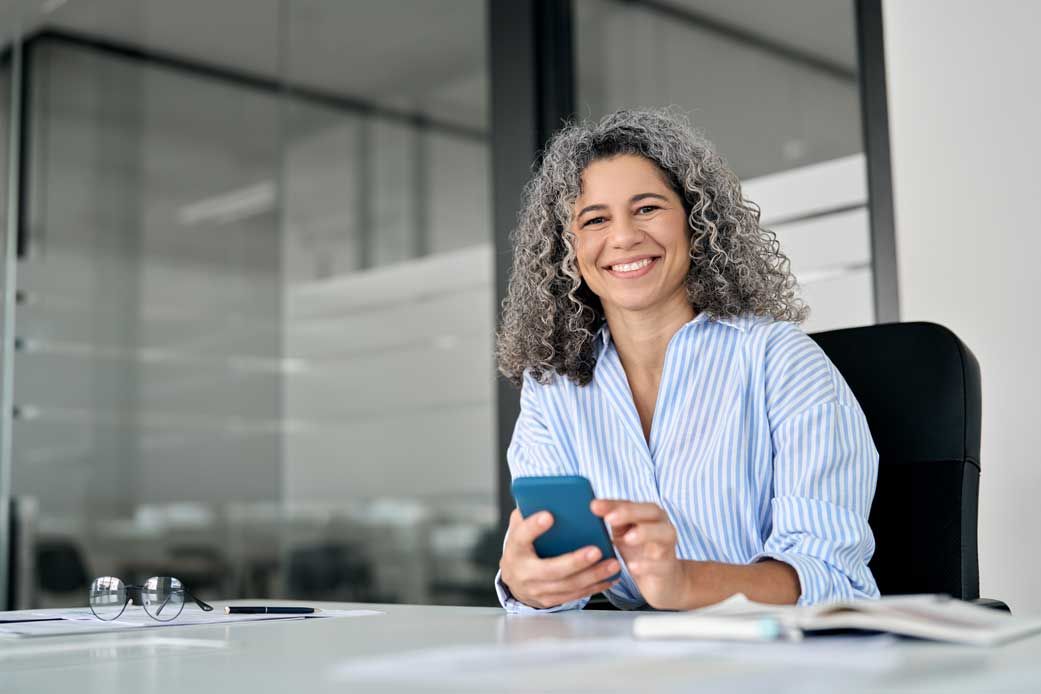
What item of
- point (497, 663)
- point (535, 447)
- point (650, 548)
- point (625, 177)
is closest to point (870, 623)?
point (497, 663)

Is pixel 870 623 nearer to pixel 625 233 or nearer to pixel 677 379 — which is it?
pixel 677 379

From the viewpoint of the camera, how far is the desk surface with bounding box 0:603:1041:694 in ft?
2.53

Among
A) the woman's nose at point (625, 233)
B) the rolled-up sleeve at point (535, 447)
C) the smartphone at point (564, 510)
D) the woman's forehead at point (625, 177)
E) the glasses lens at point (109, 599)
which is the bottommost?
the glasses lens at point (109, 599)

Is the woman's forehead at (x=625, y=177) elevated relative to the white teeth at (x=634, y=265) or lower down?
elevated

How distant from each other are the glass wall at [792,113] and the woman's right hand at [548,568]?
1.64 metres

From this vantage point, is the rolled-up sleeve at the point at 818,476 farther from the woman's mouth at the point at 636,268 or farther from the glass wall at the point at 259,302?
the glass wall at the point at 259,302

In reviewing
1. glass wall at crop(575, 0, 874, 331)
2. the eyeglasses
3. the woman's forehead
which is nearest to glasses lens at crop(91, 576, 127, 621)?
the eyeglasses

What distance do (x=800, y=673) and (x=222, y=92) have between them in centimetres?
441

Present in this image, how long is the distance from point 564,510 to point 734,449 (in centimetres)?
51

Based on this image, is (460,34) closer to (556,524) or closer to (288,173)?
(288,173)

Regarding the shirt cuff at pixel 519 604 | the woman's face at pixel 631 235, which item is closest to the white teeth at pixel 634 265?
the woman's face at pixel 631 235

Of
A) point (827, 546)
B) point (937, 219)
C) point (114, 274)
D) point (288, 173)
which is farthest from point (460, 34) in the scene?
point (827, 546)

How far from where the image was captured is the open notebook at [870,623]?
0.91m

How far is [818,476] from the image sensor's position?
160 cm
